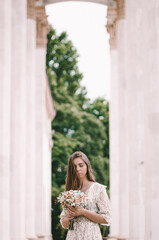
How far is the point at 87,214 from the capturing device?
9.44 metres

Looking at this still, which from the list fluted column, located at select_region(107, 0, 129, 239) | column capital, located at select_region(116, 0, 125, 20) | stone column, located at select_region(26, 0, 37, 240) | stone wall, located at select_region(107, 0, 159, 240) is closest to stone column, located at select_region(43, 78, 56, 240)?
fluted column, located at select_region(107, 0, 129, 239)

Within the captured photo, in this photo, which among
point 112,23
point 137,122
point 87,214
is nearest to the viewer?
point 87,214

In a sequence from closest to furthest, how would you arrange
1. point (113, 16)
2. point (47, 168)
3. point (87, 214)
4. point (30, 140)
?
point (87, 214) < point (30, 140) < point (113, 16) < point (47, 168)

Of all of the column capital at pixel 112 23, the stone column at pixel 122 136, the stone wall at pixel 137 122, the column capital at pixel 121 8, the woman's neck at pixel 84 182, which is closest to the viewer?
the woman's neck at pixel 84 182

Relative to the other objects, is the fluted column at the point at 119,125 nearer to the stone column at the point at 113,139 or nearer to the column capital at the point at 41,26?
the stone column at the point at 113,139

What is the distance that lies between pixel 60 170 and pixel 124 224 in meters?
30.3

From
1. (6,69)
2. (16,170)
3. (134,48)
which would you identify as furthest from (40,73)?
(6,69)

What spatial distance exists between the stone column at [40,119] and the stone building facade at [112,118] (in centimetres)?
6

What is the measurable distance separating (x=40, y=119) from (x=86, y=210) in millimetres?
28705

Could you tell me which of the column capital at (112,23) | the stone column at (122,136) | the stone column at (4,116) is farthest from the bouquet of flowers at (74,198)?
the column capital at (112,23)

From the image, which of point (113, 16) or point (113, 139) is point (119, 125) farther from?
point (113, 16)

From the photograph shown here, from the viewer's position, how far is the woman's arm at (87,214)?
944 cm

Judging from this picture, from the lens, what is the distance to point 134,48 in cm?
2878

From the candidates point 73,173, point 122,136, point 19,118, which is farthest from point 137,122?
point 73,173
